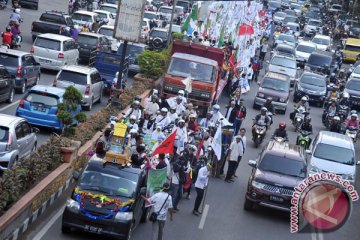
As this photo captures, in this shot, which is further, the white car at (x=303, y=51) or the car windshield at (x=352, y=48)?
the car windshield at (x=352, y=48)

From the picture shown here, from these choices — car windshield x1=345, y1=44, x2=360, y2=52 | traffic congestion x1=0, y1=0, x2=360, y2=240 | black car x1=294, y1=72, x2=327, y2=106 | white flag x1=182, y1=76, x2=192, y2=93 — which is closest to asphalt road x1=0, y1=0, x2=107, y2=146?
traffic congestion x1=0, y1=0, x2=360, y2=240

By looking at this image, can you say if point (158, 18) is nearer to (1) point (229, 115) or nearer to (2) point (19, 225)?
(1) point (229, 115)

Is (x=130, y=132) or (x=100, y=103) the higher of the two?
(x=130, y=132)

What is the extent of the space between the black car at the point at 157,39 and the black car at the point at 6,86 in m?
17.6

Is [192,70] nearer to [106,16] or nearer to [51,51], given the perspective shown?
[51,51]

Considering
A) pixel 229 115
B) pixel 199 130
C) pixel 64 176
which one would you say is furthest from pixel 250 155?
pixel 64 176

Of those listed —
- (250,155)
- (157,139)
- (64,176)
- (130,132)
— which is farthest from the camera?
(250,155)

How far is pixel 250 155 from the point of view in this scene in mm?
28531

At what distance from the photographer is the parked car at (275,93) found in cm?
3794

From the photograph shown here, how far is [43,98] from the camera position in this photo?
25172mm

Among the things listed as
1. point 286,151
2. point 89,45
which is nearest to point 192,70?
point 89,45

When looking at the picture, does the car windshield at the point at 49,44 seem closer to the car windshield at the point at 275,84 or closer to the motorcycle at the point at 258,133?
the car windshield at the point at 275,84

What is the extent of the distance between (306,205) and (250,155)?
441 inches

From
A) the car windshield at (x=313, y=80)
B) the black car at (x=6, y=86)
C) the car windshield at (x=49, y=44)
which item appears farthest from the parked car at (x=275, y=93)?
the black car at (x=6, y=86)
